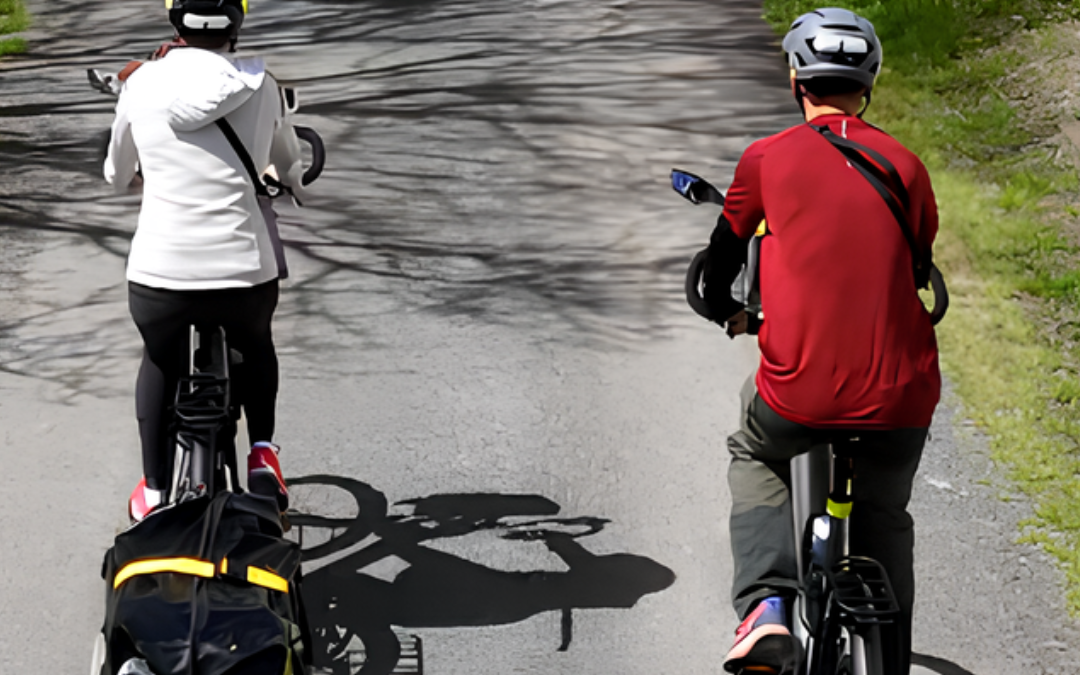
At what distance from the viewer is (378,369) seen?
273 inches

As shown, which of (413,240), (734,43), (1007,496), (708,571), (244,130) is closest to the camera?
(244,130)

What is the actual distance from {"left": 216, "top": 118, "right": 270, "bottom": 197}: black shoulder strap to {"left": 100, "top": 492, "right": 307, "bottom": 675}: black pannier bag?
1.01 metres

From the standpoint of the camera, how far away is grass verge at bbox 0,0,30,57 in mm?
12609

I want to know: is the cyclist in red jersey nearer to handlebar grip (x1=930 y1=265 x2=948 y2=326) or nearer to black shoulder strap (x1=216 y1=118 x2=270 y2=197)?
handlebar grip (x1=930 y1=265 x2=948 y2=326)

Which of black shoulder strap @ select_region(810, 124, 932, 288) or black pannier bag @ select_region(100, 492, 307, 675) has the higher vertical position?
black shoulder strap @ select_region(810, 124, 932, 288)

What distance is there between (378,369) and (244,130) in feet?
9.12

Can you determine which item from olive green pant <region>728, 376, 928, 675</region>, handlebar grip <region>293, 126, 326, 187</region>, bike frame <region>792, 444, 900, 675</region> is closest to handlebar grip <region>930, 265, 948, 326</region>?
olive green pant <region>728, 376, 928, 675</region>

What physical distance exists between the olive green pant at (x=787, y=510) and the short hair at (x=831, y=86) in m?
0.80

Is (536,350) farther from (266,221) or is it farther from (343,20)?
(343,20)

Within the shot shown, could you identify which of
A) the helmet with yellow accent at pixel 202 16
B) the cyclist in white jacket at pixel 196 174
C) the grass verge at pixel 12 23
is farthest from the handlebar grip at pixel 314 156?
the grass verge at pixel 12 23

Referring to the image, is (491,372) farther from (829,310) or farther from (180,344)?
(829,310)

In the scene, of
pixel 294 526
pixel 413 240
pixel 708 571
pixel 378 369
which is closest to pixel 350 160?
pixel 413 240

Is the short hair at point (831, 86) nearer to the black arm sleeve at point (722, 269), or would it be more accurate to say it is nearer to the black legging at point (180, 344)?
the black arm sleeve at point (722, 269)

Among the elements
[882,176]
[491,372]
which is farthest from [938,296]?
[491,372]
